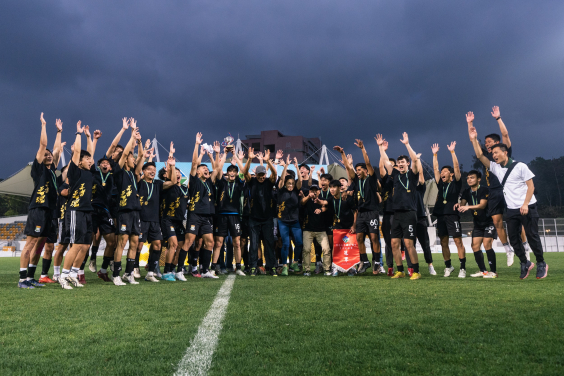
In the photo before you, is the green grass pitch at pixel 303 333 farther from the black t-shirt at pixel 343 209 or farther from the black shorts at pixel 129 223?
the black t-shirt at pixel 343 209

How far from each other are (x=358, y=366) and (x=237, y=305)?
2.17m

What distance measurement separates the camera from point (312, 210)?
8422 millimetres

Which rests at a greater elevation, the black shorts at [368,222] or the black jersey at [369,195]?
the black jersey at [369,195]

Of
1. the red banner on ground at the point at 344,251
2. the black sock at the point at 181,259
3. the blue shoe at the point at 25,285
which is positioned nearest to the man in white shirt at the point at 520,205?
the red banner on ground at the point at 344,251

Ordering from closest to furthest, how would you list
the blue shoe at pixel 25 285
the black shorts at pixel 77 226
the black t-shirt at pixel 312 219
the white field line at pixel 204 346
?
the white field line at pixel 204 346 → the black shorts at pixel 77 226 → the blue shoe at pixel 25 285 → the black t-shirt at pixel 312 219

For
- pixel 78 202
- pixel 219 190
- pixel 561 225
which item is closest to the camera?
pixel 78 202

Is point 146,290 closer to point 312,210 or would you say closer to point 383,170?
point 312,210

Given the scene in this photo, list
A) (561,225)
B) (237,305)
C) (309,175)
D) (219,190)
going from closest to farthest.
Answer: (237,305) → (219,190) → (309,175) → (561,225)

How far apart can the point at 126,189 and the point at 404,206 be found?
5115 millimetres

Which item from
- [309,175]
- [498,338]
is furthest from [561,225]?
[498,338]

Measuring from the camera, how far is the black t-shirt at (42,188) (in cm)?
628

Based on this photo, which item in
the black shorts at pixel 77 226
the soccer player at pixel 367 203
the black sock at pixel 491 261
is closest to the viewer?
the black shorts at pixel 77 226

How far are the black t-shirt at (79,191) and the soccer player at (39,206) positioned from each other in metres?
0.58

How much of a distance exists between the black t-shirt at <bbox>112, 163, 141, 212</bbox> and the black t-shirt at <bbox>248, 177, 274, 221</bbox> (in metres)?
2.48
